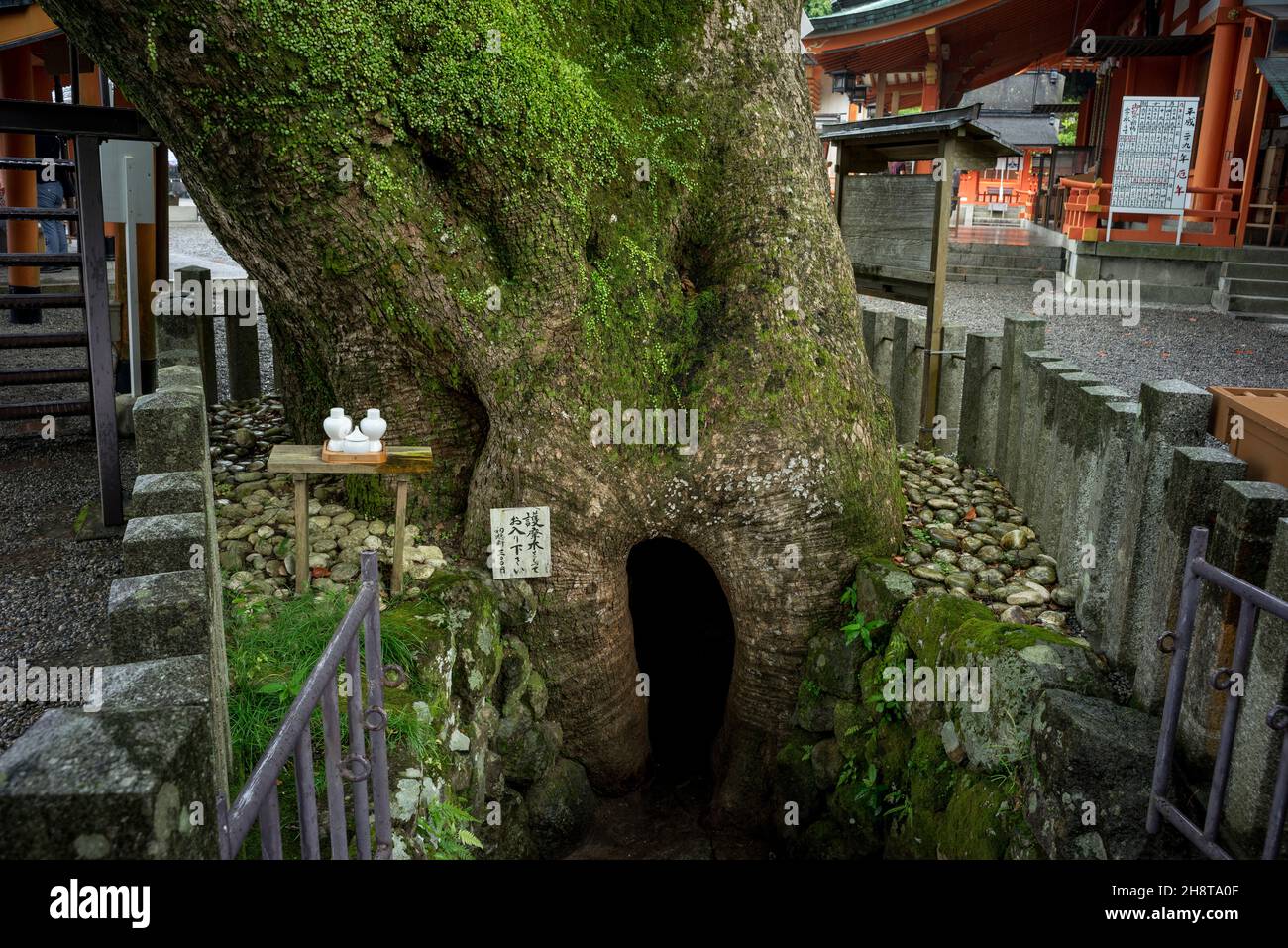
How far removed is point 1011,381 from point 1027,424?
0.40m

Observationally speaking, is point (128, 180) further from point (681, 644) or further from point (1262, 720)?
point (1262, 720)

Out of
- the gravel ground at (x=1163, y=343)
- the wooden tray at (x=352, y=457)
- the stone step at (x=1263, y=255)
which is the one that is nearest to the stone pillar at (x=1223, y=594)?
the wooden tray at (x=352, y=457)

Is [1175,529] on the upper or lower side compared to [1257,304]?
lower

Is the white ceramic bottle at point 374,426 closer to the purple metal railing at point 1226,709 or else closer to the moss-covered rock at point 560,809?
the moss-covered rock at point 560,809

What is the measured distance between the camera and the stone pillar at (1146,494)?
3889 mm

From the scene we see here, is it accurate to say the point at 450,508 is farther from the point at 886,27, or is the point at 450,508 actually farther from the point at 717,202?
the point at 886,27

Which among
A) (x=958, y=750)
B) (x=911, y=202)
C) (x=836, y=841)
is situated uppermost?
(x=911, y=202)

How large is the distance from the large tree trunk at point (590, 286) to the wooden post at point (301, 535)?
2.17 feet

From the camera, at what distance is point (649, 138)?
480cm

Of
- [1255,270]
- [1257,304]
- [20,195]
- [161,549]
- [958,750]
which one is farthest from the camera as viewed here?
[1255,270]

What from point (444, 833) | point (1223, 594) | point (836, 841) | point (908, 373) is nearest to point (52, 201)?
point (908, 373)

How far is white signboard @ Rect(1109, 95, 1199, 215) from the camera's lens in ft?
43.3

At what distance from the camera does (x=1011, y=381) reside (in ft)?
19.5

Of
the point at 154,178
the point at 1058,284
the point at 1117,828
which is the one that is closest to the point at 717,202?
the point at 1117,828
